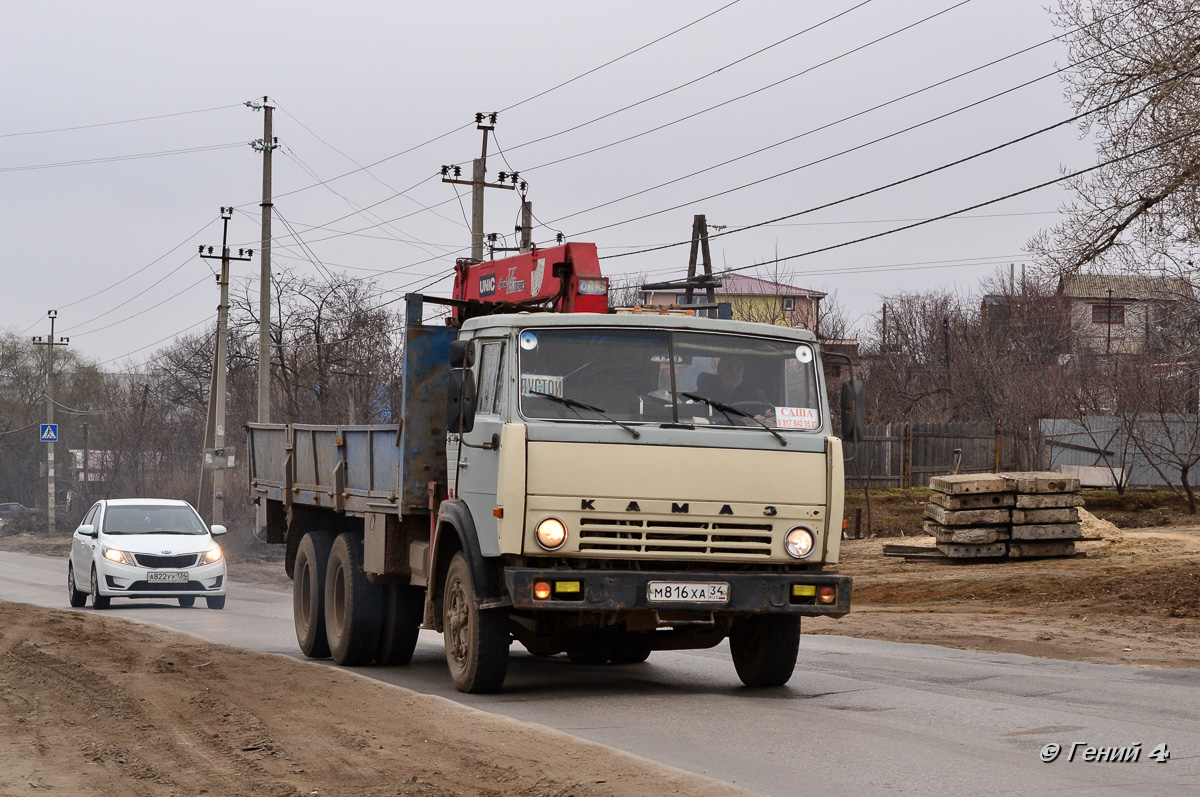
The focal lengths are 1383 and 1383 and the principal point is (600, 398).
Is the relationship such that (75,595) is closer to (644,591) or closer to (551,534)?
(551,534)

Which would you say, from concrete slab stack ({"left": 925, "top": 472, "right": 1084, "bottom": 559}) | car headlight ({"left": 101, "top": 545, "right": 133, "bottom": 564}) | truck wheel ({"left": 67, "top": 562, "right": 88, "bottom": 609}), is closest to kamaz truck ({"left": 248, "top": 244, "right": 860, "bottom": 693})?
car headlight ({"left": 101, "top": 545, "right": 133, "bottom": 564})

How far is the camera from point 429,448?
10.3m

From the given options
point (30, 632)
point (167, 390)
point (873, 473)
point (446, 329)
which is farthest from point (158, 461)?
point (446, 329)

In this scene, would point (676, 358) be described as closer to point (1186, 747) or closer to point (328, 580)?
point (1186, 747)

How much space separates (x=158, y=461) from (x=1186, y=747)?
2534 inches

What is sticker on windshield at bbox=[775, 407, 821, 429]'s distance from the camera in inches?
356

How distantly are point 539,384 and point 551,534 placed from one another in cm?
98

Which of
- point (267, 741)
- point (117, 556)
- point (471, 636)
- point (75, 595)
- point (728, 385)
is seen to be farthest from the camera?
point (75, 595)

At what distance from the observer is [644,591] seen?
8.58m

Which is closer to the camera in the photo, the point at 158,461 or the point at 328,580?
the point at 328,580

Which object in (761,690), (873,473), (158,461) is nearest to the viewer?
(761,690)

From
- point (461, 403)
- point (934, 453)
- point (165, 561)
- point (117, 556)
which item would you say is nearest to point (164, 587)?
point (165, 561)

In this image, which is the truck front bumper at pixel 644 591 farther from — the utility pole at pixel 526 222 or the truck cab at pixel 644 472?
the utility pole at pixel 526 222

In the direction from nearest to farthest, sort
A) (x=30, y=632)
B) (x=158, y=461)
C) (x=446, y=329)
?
(x=446, y=329)
(x=30, y=632)
(x=158, y=461)
